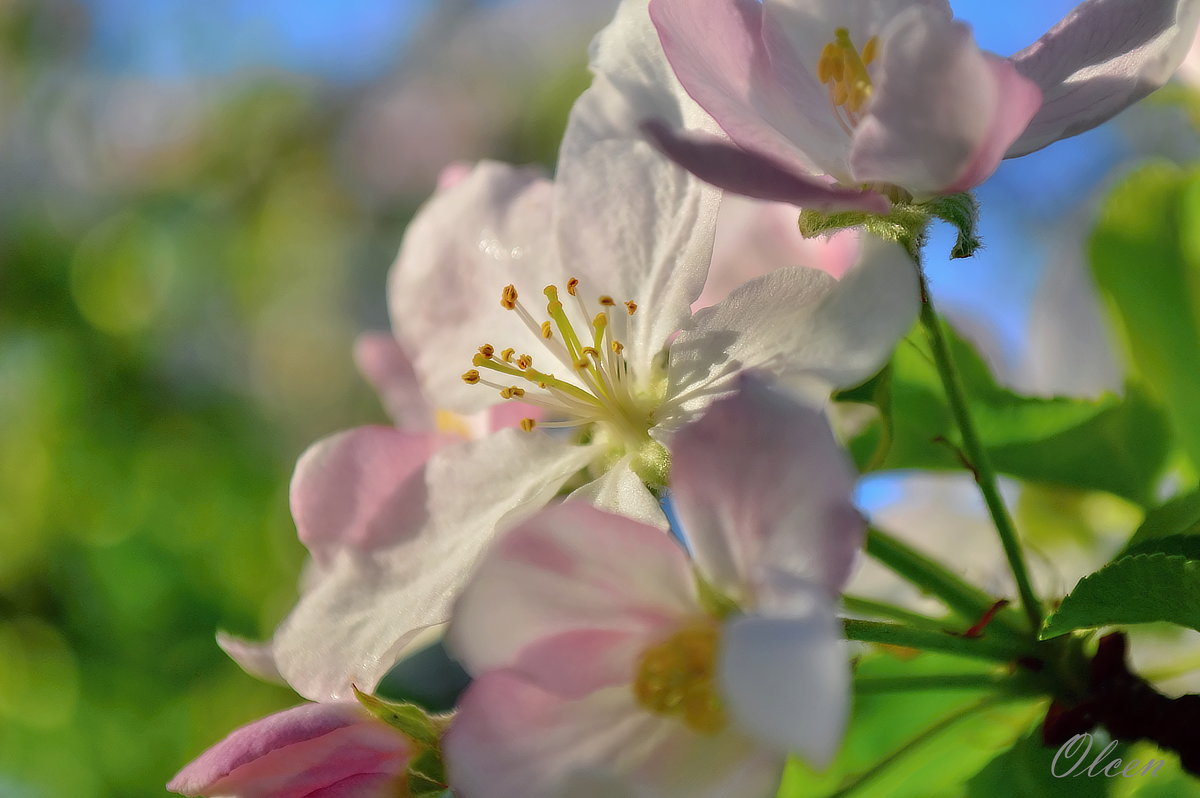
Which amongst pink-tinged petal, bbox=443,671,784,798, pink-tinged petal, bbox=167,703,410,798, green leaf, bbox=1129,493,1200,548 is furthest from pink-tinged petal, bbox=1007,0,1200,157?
pink-tinged petal, bbox=167,703,410,798

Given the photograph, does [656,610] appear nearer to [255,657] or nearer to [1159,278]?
[255,657]

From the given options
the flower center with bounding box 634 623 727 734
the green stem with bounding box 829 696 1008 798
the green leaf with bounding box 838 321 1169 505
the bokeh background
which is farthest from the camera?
the bokeh background

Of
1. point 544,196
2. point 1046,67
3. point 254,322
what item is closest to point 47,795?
point 544,196

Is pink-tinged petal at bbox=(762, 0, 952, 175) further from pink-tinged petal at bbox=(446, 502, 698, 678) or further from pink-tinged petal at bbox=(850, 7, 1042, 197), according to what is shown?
pink-tinged petal at bbox=(446, 502, 698, 678)

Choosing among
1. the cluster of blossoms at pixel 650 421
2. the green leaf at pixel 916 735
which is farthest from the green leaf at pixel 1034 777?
the cluster of blossoms at pixel 650 421

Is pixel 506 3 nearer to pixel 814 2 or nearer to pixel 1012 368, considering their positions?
pixel 1012 368

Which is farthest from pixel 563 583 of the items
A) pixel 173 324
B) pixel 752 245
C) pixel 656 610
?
pixel 173 324
